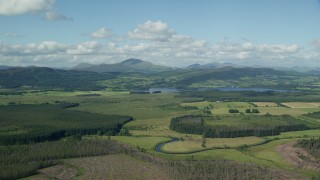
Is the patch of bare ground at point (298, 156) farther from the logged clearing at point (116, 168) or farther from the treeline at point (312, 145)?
the logged clearing at point (116, 168)

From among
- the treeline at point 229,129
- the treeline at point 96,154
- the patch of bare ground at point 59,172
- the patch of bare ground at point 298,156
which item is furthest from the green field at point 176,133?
the treeline at point 96,154

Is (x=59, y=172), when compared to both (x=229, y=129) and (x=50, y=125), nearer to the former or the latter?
(x=50, y=125)

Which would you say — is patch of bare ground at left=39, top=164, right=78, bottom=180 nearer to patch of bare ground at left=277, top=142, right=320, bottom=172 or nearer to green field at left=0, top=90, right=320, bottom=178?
green field at left=0, top=90, right=320, bottom=178

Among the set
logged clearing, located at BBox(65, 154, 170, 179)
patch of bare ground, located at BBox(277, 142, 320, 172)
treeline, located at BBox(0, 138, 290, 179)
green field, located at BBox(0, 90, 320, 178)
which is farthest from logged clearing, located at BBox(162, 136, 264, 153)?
logged clearing, located at BBox(65, 154, 170, 179)

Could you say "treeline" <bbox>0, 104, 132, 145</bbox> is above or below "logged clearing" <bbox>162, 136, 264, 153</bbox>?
above

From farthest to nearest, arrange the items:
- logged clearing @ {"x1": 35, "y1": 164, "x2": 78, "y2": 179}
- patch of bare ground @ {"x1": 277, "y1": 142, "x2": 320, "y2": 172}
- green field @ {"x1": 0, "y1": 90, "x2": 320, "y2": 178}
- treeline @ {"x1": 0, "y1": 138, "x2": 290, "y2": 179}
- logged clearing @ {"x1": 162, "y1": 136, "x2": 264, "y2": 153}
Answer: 1. logged clearing @ {"x1": 162, "y1": 136, "x2": 264, "y2": 153}
2. green field @ {"x1": 0, "y1": 90, "x2": 320, "y2": 178}
3. patch of bare ground @ {"x1": 277, "y1": 142, "x2": 320, "y2": 172}
4. treeline @ {"x1": 0, "y1": 138, "x2": 290, "y2": 179}
5. logged clearing @ {"x1": 35, "y1": 164, "x2": 78, "y2": 179}

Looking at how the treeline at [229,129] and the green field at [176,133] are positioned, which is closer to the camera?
the green field at [176,133]

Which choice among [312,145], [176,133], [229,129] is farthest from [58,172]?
[229,129]
